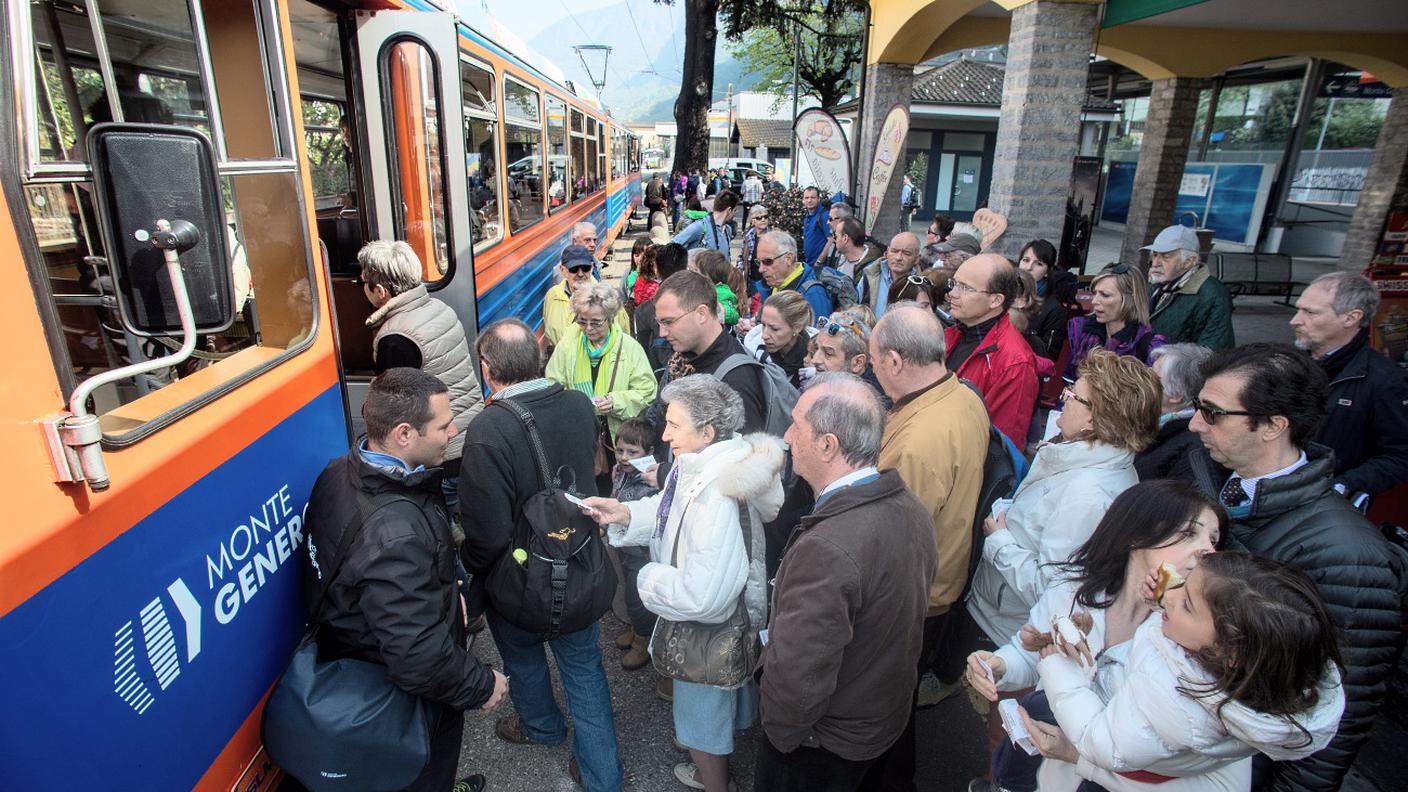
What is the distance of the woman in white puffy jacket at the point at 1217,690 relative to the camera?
4.28 feet

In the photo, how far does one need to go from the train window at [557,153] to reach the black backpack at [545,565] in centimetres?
646

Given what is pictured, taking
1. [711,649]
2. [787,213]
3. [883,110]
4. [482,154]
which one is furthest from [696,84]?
[711,649]

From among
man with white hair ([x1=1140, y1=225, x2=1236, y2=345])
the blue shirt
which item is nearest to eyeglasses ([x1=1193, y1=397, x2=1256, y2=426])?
man with white hair ([x1=1140, y1=225, x2=1236, y2=345])

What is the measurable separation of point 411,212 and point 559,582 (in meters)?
2.54

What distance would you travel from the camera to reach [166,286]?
1280 millimetres

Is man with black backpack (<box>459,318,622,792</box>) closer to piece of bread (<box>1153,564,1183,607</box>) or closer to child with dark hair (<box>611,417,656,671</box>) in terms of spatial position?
child with dark hair (<box>611,417,656,671</box>)

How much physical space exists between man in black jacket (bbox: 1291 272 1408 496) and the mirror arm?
397cm

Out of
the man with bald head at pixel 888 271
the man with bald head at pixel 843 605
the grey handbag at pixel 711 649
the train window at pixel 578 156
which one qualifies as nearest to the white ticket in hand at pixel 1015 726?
the man with bald head at pixel 843 605

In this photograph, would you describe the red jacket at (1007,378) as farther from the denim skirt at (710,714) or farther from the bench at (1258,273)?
the bench at (1258,273)

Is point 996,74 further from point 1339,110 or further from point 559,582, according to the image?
point 559,582

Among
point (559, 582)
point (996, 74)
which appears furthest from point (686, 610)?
point (996, 74)

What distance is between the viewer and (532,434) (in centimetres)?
234

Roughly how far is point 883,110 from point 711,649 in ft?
34.9

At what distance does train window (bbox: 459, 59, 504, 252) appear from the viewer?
511 centimetres
